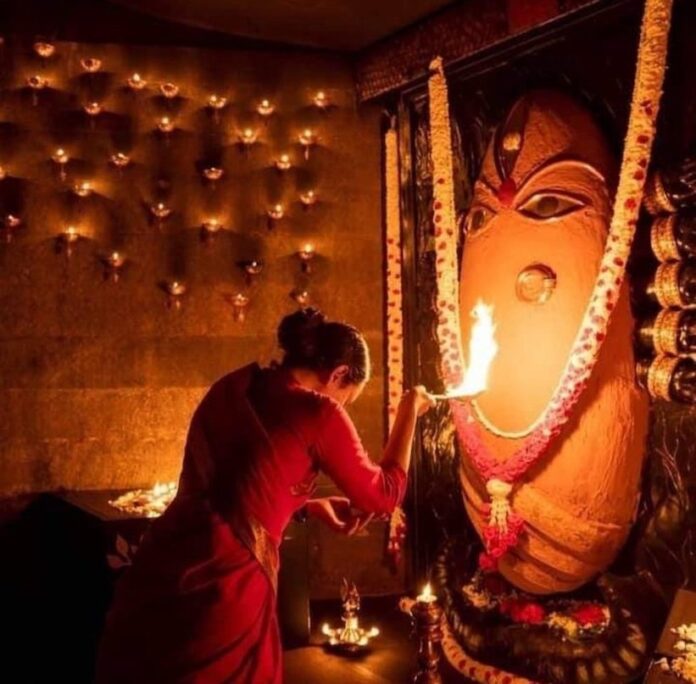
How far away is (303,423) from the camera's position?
270cm

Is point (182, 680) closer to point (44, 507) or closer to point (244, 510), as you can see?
point (244, 510)

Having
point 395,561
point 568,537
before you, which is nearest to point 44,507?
point 395,561

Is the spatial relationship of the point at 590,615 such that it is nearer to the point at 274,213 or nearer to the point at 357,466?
the point at 357,466

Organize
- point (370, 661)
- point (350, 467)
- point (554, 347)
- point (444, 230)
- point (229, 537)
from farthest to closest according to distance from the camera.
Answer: point (444, 230) < point (370, 661) < point (554, 347) < point (350, 467) < point (229, 537)

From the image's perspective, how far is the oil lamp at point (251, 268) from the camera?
240 inches

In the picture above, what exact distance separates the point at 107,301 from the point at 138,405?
709mm

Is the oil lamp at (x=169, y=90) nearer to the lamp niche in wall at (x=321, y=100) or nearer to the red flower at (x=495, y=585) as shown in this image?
the lamp niche in wall at (x=321, y=100)

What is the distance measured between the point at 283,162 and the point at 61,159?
1443mm

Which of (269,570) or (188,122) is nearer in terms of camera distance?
(269,570)

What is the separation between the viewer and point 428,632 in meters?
3.16

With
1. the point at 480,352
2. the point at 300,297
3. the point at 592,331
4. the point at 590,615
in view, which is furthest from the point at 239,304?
the point at 590,615

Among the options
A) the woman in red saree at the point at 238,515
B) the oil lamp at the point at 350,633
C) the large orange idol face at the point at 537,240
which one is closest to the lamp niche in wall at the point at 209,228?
the large orange idol face at the point at 537,240

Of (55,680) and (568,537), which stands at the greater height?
(568,537)

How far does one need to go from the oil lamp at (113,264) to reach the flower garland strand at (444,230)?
2064mm
